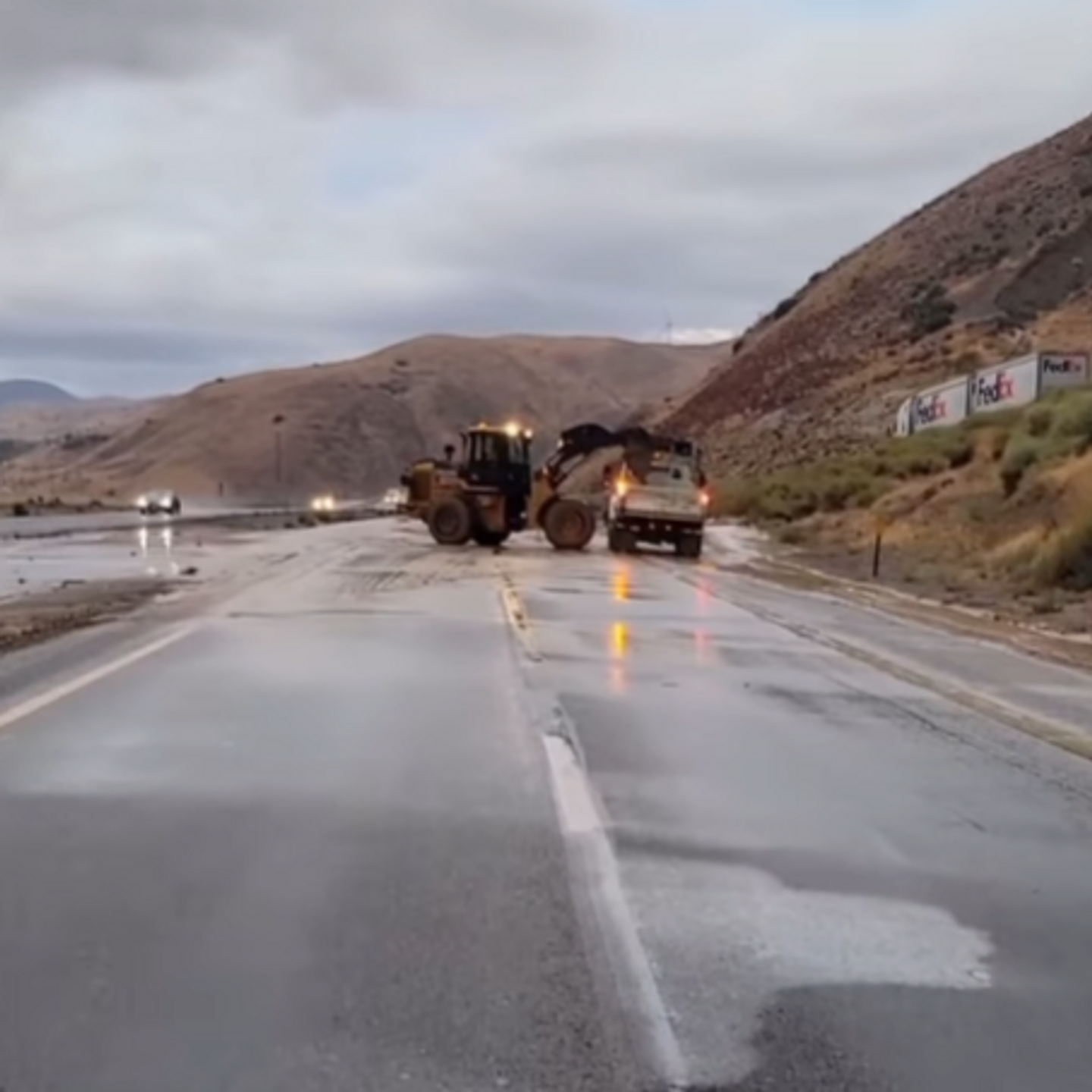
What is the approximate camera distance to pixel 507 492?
47.9m

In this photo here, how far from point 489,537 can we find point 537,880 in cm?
4007

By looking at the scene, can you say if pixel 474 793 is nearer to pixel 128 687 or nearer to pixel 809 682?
pixel 128 687

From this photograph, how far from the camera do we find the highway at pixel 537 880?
6270 mm

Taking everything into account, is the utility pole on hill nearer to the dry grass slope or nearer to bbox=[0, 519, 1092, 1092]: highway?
the dry grass slope

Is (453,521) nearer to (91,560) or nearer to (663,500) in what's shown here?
(663,500)

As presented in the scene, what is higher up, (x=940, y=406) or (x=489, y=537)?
(x=940, y=406)

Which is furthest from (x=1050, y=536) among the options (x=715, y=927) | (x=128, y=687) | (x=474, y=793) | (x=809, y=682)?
(x=715, y=927)

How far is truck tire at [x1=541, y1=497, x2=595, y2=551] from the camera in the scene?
47.0m

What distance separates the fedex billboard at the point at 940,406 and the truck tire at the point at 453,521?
85.3 feet

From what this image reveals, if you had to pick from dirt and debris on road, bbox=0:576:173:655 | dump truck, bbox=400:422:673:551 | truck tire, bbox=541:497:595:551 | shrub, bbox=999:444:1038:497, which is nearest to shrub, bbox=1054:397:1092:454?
shrub, bbox=999:444:1038:497

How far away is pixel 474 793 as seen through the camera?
1084cm

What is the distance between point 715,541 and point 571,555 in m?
11.2

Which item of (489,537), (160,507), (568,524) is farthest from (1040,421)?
(160,507)

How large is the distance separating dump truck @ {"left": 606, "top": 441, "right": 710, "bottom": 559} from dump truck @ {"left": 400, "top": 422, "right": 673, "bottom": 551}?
4.40 feet
